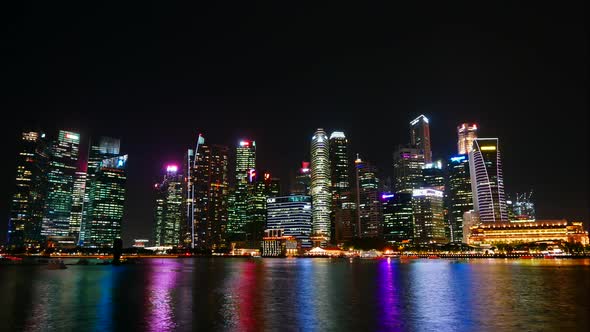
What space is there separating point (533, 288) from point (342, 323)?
3641 centimetres

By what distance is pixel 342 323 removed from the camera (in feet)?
108

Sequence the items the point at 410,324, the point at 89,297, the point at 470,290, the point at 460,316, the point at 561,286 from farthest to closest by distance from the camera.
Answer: the point at 561,286
the point at 470,290
the point at 89,297
the point at 460,316
the point at 410,324

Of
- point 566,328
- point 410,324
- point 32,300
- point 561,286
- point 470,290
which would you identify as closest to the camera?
point 566,328

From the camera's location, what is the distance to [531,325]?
102 ft

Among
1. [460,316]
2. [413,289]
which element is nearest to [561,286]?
[413,289]

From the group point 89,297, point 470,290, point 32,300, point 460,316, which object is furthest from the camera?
point 470,290

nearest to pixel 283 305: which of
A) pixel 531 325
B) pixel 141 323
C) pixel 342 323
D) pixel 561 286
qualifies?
pixel 342 323

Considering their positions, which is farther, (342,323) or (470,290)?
(470,290)

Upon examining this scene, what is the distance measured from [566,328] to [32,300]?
→ 49.9 meters

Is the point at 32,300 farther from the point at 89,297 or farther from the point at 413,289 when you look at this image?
the point at 413,289

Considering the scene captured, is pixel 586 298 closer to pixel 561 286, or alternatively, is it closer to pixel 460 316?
pixel 561 286

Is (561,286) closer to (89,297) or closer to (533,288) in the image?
(533,288)

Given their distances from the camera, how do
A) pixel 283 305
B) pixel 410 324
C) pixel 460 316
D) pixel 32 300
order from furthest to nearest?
pixel 32 300 → pixel 283 305 → pixel 460 316 → pixel 410 324

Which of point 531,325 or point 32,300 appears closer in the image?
point 531,325
